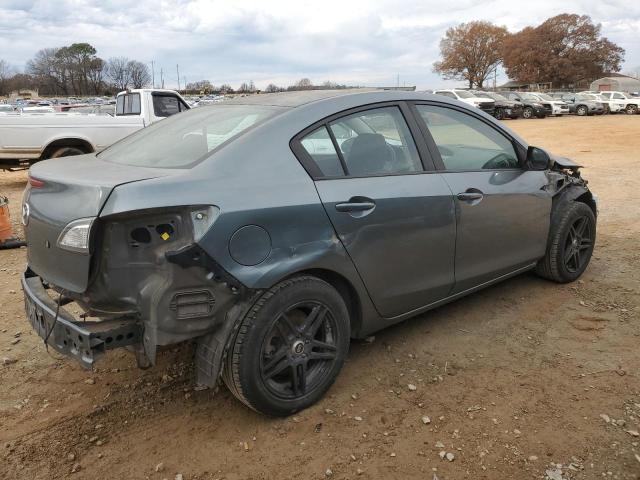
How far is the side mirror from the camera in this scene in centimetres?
402

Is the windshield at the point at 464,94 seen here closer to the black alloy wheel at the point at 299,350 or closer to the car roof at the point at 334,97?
the car roof at the point at 334,97

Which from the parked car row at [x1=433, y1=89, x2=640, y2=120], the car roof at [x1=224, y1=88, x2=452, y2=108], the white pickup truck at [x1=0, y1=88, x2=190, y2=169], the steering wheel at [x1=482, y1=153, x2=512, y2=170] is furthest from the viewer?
the parked car row at [x1=433, y1=89, x2=640, y2=120]

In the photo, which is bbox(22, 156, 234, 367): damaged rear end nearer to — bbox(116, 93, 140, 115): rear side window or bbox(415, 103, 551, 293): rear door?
bbox(415, 103, 551, 293): rear door

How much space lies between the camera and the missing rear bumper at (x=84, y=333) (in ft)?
7.98

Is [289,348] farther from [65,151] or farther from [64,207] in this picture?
[65,151]

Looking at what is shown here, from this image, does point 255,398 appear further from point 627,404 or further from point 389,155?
point 627,404

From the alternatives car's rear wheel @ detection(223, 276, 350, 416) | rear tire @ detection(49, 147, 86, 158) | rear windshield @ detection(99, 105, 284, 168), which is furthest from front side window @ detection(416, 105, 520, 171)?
rear tire @ detection(49, 147, 86, 158)

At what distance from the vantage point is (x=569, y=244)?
453 centimetres

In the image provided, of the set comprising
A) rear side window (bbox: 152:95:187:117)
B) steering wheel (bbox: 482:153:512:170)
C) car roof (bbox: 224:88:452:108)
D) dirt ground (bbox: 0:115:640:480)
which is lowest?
dirt ground (bbox: 0:115:640:480)

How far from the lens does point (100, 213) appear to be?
237cm

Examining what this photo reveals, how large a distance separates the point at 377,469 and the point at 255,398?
66cm

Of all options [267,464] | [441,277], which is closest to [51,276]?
[267,464]

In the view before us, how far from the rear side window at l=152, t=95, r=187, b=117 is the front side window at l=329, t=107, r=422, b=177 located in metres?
8.67

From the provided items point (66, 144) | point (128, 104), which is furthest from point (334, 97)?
point (128, 104)
